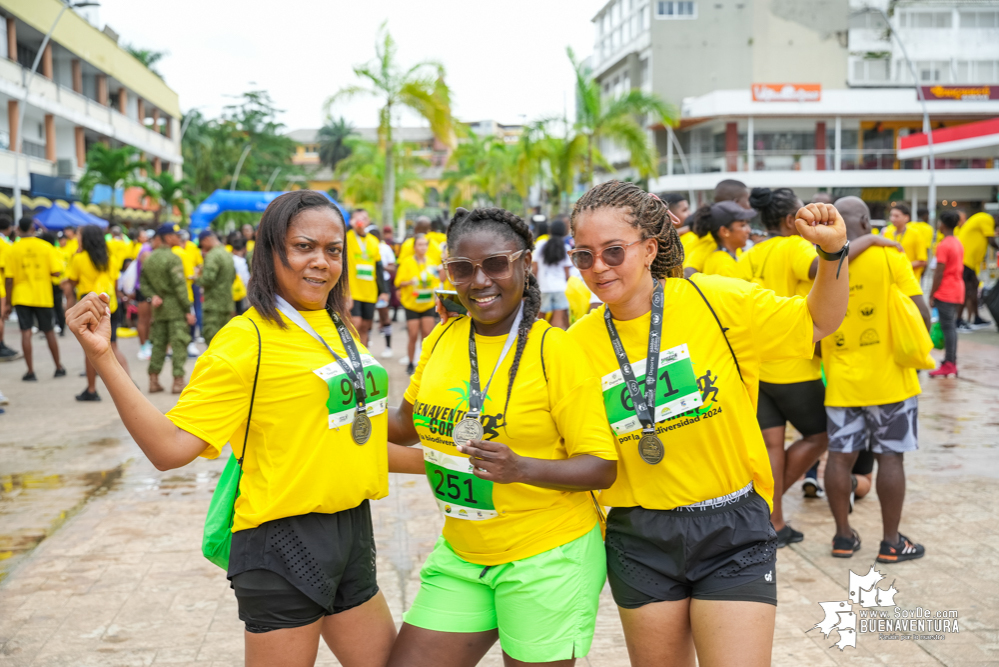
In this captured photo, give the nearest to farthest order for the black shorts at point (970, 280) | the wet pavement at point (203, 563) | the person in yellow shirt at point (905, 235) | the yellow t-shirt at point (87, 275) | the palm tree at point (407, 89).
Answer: the wet pavement at point (203, 563) → the yellow t-shirt at point (87, 275) → the person in yellow shirt at point (905, 235) → the black shorts at point (970, 280) → the palm tree at point (407, 89)

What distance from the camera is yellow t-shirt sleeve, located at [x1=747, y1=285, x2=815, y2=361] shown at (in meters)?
2.62

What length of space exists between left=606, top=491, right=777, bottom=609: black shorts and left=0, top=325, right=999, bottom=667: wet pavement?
139 centimetres

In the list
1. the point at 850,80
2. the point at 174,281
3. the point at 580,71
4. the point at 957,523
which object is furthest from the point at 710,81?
the point at 957,523

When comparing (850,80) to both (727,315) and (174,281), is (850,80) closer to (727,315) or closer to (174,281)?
(174,281)

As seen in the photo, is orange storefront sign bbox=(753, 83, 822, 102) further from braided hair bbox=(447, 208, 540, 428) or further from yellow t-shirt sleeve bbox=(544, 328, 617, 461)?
yellow t-shirt sleeve bbox=(544, 328, 617, 461)

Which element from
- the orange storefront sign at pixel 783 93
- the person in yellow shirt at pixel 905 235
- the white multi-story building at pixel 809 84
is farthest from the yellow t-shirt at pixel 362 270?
the orange storefront sign at pixel 783 93

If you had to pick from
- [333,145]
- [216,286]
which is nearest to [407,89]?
[216,286]

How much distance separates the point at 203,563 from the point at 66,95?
35383 mm

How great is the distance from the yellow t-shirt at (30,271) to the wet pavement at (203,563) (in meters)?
3.94

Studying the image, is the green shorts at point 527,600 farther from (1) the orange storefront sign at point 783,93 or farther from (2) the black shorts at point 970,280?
(1) the orange storefront sign at point 783,93

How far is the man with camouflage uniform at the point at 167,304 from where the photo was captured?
1036cm

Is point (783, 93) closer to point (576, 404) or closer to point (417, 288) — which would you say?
point (417, 288)

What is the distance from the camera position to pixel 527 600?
239cm

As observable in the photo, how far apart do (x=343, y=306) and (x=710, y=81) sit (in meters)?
56.0
